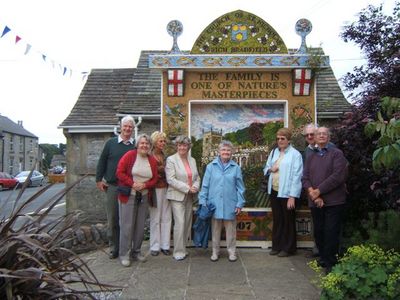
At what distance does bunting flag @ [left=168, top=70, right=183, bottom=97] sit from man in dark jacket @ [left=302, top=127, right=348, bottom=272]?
2.38 meters

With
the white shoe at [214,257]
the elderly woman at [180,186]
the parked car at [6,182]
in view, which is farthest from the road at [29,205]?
the parked car at [6,182]

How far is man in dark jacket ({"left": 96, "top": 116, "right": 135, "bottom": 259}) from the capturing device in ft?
20.1

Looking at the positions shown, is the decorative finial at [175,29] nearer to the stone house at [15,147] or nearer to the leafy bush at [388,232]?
the leafy bush at [388,232]

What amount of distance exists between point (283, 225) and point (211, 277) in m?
1.59

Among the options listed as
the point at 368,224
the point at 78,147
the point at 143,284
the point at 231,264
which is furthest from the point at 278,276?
the point at 78,147

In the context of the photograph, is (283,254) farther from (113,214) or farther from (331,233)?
(113,214)

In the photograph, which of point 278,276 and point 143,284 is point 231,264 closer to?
point 278,276

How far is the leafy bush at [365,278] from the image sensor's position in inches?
163

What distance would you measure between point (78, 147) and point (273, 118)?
7.36 metres

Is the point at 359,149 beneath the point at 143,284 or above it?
above

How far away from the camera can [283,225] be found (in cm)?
643

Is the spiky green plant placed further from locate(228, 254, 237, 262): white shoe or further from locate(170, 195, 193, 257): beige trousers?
locate(228, 254, 237, 262): white shoe

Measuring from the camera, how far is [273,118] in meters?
7.25

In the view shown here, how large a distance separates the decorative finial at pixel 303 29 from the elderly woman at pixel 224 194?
2195mm
